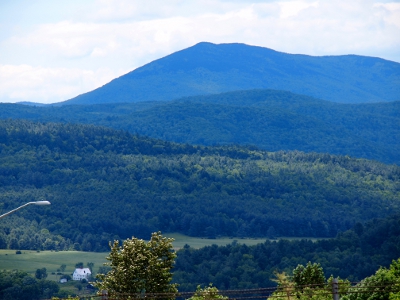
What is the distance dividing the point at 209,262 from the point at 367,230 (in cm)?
3792

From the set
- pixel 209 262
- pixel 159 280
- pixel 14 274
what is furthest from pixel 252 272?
pixel 159 280

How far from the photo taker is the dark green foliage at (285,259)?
171 m

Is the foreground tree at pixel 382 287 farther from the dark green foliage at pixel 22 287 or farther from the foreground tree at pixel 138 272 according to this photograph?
the dark green foliage at pixel 22 287

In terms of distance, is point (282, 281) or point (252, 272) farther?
point (252, 272)

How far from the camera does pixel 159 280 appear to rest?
60.2 meters

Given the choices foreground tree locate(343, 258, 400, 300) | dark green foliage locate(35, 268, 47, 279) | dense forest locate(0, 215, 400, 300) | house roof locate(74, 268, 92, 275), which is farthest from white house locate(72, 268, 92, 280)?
foreground tree locate(343, 258, 400, 300)

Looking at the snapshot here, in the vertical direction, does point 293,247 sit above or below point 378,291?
below

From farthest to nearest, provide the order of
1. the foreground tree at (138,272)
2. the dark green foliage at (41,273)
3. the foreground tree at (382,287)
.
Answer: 1. the dark green foliage at (41,273)
2. the foreground tree at (138,272)
3. the foreground tree at (382,287)

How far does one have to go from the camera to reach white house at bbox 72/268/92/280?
582ft

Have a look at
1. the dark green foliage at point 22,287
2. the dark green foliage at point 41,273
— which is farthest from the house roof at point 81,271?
the dark green foliage at point 22,287

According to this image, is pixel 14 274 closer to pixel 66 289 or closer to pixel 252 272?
pixel 66 289

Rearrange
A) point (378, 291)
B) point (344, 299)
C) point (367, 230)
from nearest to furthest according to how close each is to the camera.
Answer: point (378, 291) < point (344, 299) < point (367, 230)

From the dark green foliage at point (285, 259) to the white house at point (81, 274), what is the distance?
62.6ft

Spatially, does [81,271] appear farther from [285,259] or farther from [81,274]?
[285,259]
